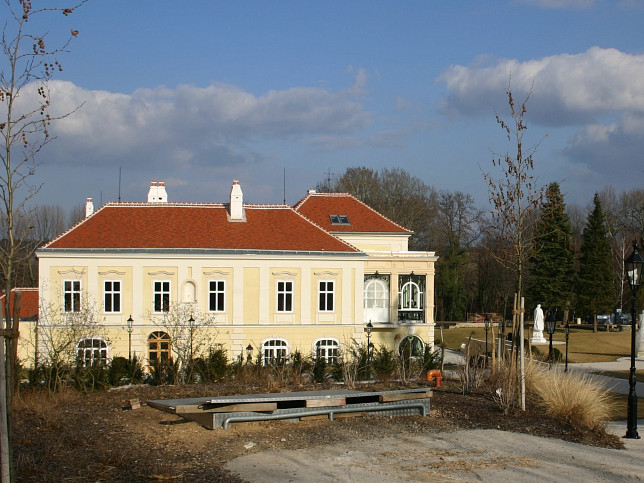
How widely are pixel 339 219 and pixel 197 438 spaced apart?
107 ft

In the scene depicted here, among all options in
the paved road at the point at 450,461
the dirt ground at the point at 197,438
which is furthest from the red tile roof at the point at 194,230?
the paved road at the point at 450,461

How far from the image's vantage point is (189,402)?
1234cm

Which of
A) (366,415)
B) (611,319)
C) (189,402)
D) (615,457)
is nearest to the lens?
(615,457)

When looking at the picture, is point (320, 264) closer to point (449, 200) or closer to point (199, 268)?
point (199, 268)

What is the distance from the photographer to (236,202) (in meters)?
38.4

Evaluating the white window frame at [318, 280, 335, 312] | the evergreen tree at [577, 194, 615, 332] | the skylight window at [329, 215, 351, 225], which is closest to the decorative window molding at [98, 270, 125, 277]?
the white window frame at [318, 280, 335, 312]

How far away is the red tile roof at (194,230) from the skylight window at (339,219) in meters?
4.55

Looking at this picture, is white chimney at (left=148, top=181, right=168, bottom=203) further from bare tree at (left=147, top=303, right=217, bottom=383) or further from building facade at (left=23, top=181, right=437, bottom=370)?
bare tree at (left=147, top=303, right=217, bottom=383)

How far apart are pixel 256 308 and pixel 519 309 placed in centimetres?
2279

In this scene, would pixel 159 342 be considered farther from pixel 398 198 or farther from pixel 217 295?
pixel 398 198

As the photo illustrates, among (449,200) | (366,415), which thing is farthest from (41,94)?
(449,200)

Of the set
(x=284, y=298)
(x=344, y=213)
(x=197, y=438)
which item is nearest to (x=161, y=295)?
(x=284, y=298)

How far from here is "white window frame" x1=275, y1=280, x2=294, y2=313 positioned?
3659 centimetres

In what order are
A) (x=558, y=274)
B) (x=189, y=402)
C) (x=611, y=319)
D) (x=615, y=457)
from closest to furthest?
→ (x=615, y=457)
(x=189, y=402)
(x=558, y=274)
(x=611, y=319)
